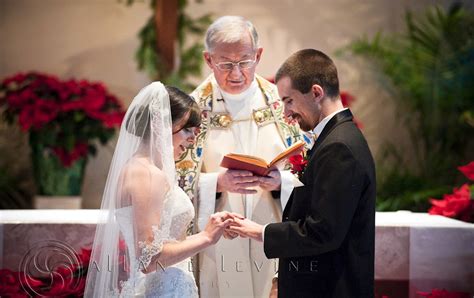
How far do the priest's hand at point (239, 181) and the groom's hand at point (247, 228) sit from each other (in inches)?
19.3

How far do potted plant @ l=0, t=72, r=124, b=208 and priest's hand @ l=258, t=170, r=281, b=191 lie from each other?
8.40ft

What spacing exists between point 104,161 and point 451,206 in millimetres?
4191

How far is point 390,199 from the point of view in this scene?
6.83 m

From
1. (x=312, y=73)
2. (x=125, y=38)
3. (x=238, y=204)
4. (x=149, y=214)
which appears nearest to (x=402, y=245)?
(x=238, y=204)

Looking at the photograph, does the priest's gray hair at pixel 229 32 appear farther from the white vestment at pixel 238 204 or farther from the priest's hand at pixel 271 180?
the priest's hand at pixel 271 180

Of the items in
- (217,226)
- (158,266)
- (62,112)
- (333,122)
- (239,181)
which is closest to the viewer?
(333,122)

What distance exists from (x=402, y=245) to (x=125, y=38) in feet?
14.4

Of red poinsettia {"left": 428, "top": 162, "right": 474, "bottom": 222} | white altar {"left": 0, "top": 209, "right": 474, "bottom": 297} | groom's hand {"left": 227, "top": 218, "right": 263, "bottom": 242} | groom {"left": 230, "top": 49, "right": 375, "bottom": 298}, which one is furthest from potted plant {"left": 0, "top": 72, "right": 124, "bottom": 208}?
groom {"left": 230, "top": 49, "right": 375, "bottom": 298}

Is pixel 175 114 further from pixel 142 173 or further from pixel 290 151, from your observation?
pixel 290 151

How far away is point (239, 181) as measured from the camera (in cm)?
372

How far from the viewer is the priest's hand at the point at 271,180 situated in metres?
3.79

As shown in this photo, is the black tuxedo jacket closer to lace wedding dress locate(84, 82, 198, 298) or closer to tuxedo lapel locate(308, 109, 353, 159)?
tuxedo lapel locate(308, 109, 353, 159)

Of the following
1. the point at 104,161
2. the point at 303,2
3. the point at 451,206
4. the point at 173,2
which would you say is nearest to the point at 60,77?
the point at 104,161

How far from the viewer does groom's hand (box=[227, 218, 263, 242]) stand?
122 inches
